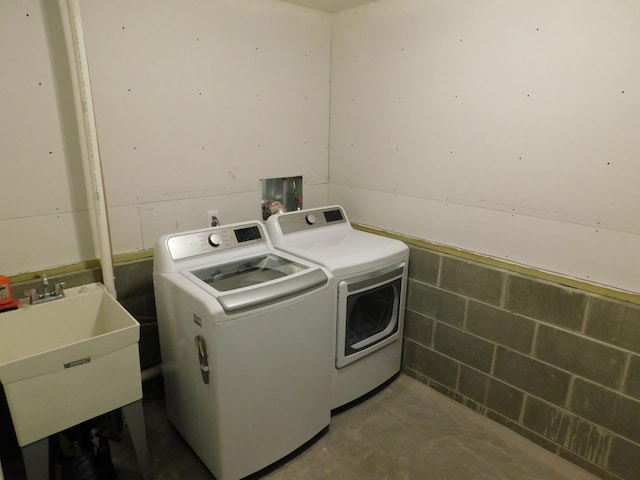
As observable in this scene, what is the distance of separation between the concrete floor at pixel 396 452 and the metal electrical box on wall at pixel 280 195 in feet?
4.24

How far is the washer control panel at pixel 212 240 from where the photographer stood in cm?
191

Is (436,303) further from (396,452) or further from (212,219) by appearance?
(212,219)

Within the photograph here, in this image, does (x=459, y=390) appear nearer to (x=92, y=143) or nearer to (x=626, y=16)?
(x=626, y=16)

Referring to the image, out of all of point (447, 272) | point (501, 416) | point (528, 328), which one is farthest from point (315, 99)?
point (501, 416)

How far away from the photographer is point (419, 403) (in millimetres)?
2348

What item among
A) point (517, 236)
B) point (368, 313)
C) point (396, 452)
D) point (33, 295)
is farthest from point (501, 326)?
point (33, 295)

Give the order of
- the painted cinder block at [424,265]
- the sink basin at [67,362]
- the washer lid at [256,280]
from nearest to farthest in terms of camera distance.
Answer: the sink basin at [67,362], the washer lid at [256,280], the painted cinder block at [424,265]

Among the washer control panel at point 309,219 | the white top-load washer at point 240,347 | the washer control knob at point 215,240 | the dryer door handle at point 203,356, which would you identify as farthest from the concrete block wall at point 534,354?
the dryer door handle at point 203,356

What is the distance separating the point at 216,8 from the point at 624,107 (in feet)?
6.46

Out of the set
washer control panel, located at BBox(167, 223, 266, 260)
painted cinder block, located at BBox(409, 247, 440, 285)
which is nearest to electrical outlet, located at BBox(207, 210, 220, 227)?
washer control panel, located at BBox(167, 223, 266, 260)

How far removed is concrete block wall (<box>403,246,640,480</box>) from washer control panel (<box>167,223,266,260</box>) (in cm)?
98

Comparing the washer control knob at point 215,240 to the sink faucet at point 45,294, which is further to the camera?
the washer control knob at point 215,240

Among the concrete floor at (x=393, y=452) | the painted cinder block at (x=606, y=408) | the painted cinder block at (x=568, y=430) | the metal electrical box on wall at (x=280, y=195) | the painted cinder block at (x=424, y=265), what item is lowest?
the concrete floor at (x=393, y=452)

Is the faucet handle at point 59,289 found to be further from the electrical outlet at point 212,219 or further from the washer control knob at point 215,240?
the electrical outlet at point 212,219
